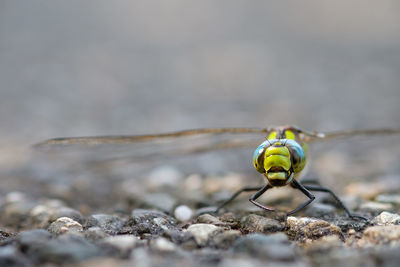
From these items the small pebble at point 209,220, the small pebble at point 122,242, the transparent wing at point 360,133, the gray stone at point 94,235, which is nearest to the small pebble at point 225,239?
the small pebble at point 209,220

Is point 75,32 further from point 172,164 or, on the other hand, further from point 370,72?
point 172,164

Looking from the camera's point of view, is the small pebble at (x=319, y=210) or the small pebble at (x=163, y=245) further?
the small pebble at (x=319, y=210)

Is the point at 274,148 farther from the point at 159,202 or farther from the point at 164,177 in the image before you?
the point at 164,177

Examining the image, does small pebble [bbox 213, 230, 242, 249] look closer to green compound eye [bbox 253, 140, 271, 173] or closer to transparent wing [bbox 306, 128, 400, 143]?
green compound eye [bbox 253, 140, 271, 173]

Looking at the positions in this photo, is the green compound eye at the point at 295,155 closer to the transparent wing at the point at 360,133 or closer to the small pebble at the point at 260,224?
the small pebble at the point at 260,224

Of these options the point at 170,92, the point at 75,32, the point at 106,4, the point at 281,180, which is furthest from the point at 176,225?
the point at 106,4
